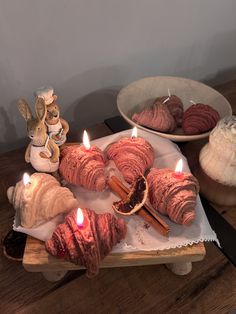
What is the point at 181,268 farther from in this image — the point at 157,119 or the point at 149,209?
the point at 157,119

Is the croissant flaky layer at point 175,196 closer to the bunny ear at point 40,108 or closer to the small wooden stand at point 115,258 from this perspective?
the small wooden stand at point 115,258

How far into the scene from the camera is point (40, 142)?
61 cm

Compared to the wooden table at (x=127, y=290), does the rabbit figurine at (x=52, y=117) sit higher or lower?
higher

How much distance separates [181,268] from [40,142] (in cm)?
35

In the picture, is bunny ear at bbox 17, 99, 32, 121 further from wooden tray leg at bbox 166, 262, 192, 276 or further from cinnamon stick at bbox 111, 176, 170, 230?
wooden tray leg at bbox 166, 262, 192, 276

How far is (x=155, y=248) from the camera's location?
58cm

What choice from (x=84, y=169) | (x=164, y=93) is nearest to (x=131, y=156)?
(x=84, y=169)

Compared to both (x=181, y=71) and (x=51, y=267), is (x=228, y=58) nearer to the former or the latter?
(x=181, y=71)

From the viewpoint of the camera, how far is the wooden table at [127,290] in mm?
584

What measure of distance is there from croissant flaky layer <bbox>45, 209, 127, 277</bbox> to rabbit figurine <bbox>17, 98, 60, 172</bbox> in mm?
136

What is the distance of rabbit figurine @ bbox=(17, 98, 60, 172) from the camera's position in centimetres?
58

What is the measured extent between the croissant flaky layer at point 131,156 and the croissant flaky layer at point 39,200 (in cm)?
13

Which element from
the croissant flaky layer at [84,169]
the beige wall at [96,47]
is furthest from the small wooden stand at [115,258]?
the beige wall at [96,47]

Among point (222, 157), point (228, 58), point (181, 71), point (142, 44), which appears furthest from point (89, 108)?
point (228, 58)
